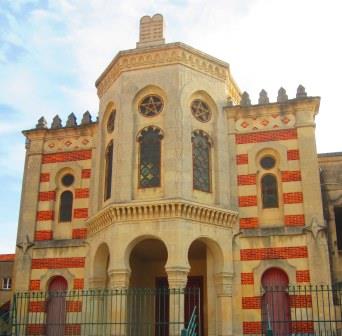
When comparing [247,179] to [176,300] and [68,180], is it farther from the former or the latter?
[68,180]

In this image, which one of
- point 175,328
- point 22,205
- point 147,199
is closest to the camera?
point 175,328

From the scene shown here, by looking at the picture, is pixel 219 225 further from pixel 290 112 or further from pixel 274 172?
pixel 290 112

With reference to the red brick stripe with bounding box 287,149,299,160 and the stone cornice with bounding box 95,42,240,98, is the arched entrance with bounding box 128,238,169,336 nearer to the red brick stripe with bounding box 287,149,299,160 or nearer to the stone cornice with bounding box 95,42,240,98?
the red brick stripe with bounding box 287,149,299,160

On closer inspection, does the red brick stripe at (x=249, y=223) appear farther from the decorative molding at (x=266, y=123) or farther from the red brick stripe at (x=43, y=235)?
the red brick stripe at (x=43, y=235)

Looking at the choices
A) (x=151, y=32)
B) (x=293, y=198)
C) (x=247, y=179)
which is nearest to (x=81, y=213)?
(x=247, y=179)

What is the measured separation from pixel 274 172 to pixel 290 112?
8.58 ft

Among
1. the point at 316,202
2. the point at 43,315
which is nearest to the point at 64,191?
the point at 43,315

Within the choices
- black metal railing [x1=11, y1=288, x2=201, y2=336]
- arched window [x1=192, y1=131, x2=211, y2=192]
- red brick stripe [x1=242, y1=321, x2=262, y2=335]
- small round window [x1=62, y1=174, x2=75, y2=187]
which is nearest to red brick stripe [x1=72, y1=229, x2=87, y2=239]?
small round window [x1=62, y1=174, x2=75, y2=187]

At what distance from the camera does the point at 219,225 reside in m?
18.5

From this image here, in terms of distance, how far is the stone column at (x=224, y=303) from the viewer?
1759cm

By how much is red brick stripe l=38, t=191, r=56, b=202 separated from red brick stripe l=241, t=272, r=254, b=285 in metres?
9.09

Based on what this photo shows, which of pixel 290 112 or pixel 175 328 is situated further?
A: pixel 290 112

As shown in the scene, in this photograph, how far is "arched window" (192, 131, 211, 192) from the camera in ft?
62.3

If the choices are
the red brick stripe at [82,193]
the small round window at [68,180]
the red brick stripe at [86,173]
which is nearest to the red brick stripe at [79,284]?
the red brick stripe at [82,193]
